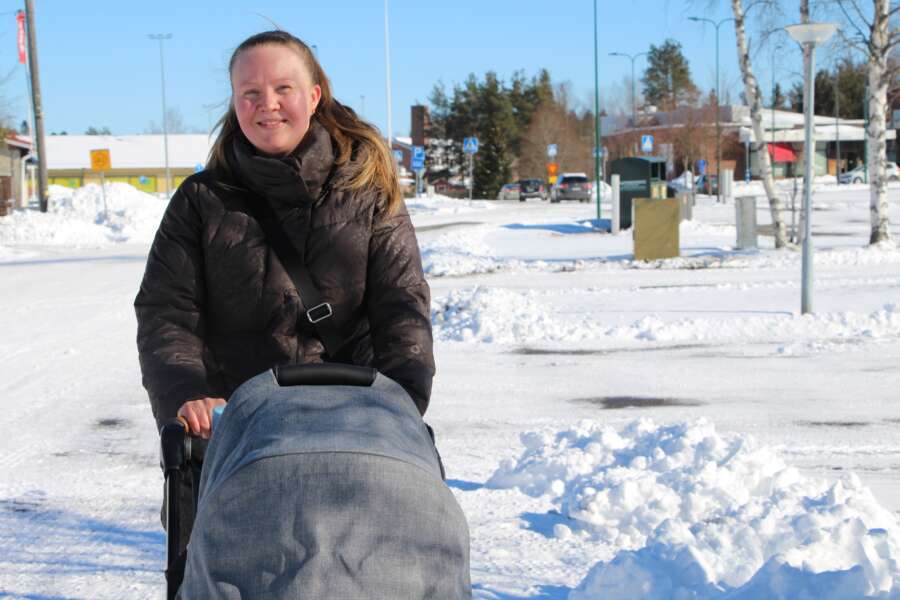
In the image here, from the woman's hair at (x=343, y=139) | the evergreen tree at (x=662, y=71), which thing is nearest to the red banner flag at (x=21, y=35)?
the woman's hair at (x=343, y=139)

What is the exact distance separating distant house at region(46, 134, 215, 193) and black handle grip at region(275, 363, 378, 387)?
3170 inches

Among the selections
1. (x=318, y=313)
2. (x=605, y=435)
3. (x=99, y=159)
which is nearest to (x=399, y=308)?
(x=318, y=313)

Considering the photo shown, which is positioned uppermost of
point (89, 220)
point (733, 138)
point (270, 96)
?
point (733, 138)

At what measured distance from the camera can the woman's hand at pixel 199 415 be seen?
2400mm

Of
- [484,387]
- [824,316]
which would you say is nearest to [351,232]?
[484,387]

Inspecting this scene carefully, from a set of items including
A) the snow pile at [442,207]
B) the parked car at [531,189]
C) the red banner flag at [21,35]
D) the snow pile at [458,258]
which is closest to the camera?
the snow pile at [458,258]

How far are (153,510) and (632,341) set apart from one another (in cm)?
673

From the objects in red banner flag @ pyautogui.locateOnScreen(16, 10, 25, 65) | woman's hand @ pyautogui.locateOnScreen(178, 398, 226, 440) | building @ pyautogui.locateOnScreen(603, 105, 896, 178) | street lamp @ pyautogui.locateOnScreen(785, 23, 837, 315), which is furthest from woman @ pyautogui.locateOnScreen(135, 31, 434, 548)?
building @ pyautogui.locateOnScreen(603, 105, 896, 178)

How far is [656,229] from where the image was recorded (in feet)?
64.2

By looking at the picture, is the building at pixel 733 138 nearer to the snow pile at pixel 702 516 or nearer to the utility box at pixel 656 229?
the utility box at pixel 656 229

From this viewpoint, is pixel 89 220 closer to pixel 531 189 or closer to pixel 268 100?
pixel 268 100

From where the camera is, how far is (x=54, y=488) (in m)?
6.09

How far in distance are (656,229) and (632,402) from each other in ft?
37.9

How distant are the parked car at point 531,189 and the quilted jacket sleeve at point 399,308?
6483 cm
